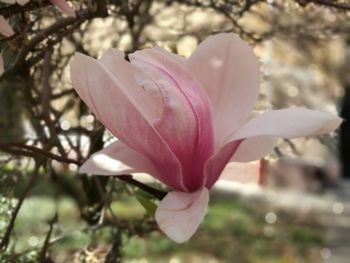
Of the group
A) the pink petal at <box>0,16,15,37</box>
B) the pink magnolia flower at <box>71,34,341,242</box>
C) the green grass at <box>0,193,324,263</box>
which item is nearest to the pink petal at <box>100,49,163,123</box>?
the pink magnolia flower at <box>71,34,341,242</box>

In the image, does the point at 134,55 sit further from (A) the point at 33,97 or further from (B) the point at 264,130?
(A) the point at 33,97

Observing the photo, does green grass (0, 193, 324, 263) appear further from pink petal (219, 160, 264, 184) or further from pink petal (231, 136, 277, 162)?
pink petal (231, 136, 277, 162)

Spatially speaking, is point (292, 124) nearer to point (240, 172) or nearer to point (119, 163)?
point (119, 163)

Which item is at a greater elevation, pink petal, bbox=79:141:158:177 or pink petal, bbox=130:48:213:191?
pink petal, bbox=130:48:213:191

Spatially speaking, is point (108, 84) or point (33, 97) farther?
point (33, 97)

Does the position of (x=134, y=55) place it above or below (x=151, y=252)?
above

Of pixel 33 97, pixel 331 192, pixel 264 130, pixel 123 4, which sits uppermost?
pixel 264 130

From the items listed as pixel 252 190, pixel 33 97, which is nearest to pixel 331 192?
pixel 252 190

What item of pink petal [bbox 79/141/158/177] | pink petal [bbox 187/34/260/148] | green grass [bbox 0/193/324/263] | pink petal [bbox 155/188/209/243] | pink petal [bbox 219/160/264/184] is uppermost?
pink petal [bbox 187/34/260/148]
